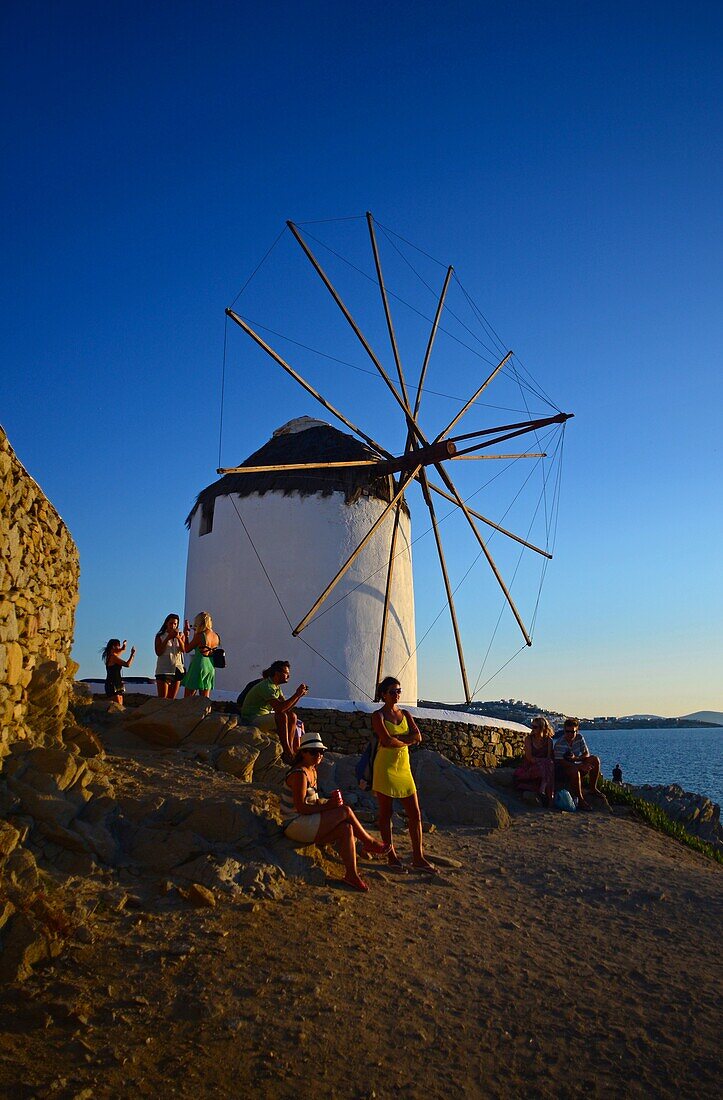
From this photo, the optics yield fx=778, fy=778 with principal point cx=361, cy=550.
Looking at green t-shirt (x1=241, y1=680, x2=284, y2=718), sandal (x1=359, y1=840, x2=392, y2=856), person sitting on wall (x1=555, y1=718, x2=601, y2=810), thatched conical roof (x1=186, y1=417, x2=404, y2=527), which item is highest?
thatched conical roof (x1=186, y1=417, x2=404, y2=527)

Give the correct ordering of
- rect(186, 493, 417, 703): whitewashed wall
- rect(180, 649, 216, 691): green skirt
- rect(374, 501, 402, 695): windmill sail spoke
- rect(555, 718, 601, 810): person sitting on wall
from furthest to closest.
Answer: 1. rect(186, 493, 417, 703): whitewashed wall
2. rect(374, 501, 402, 695): windmill sail spoke
3. rect(555, 718, 601, 810): person sitting on wall
4. rect(180, 649, 216, 691): green skirt

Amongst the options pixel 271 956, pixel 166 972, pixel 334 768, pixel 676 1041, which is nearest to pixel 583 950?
pixel 676 1041

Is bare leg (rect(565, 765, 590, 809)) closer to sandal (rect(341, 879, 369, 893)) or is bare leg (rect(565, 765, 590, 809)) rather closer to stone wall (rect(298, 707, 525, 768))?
stone wall (rect(298, 707, 525, 768))

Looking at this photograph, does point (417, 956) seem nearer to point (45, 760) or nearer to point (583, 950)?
point (583, 950)

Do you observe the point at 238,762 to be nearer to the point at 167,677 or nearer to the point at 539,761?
the point at 167,677

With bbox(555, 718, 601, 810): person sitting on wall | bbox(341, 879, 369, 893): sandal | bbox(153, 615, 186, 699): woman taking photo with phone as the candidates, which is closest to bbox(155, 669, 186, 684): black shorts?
bbox(153, 615, 186, 699): woman taking photo with phone

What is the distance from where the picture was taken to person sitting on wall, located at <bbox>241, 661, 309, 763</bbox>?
7782 millimetres

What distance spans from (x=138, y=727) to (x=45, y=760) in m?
2.59

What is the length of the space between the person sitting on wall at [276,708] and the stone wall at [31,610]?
2.01m

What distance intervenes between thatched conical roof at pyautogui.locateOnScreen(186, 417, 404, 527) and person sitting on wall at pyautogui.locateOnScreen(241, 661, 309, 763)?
6.63 m

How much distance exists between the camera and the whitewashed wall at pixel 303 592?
14.1 m

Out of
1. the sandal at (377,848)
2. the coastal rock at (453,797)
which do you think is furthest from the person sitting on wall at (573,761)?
the sandal at (377,848)

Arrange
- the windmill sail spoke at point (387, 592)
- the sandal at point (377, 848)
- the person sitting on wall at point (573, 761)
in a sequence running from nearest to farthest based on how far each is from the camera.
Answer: the sandal at point (377, 848), the person sitting on wall at point (573, 761), the windmill sail spoke at point (387, 592)

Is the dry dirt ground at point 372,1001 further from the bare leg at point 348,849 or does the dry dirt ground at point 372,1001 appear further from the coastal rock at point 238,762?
the coastal rock at point 238,762
